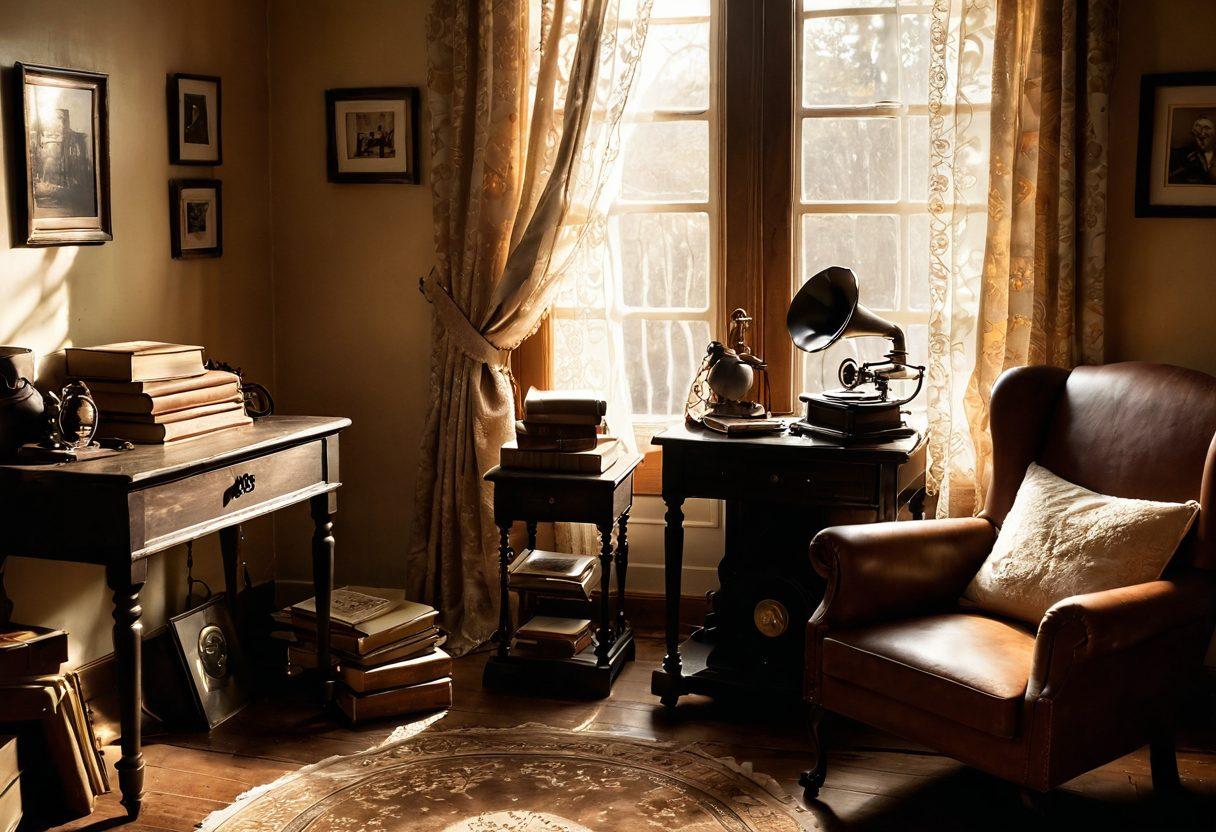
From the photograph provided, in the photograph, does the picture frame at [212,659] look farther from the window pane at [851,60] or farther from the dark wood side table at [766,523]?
the window pane at [851,60]

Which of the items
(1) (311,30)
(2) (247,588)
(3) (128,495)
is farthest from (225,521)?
(1) (311,30)

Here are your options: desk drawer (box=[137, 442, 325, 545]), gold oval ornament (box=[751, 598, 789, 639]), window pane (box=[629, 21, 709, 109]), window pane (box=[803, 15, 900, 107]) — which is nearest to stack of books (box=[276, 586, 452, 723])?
desk drawer (box=[137, 442, 325, 545])

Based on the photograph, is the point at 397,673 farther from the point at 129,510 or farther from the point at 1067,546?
the point at 1067,546

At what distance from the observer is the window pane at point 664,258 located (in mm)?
3883

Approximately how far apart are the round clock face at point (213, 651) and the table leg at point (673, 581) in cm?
128

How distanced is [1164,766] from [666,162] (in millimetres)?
2310

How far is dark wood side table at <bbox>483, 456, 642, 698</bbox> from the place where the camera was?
3318 mm

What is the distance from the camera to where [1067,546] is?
8.97ft

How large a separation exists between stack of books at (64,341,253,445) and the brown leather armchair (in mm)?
1606

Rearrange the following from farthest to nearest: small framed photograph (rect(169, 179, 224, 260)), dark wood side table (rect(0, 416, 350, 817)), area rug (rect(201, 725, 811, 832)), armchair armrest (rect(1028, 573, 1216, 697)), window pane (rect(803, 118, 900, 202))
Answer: window pane (rect(803, 118, 900, 202))
small framed photograph (rect(169, 179, 224, 260))
area rug (rect(201, 725, 811, 832))
dark wood side table (rect(0, 416, 350, 817))
armchair armrest (rect(1028, 573, 1216, 697))

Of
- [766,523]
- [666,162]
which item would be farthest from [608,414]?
[666,162]

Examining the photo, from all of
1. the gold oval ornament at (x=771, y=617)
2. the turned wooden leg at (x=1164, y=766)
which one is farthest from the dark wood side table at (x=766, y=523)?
the turned wooden leg at (x=1164, y=766)

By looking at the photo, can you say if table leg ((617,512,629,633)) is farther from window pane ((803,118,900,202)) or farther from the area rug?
window pane ((803,118,900,202))

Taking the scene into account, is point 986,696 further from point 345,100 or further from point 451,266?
point 345,100
